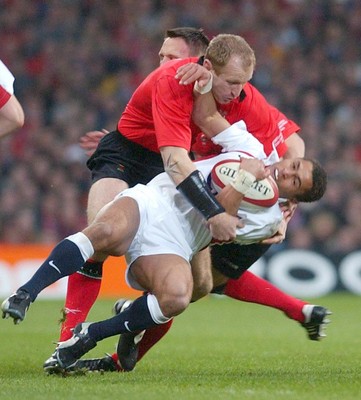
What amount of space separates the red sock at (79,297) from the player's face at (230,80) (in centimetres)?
139

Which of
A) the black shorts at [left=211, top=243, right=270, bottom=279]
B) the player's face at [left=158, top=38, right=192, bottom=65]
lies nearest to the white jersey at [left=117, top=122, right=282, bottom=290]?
the black shorts at [left=211, top=243, right=270, bottom=279]


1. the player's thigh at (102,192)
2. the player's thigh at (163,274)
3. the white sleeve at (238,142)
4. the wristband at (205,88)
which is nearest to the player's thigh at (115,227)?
the player's thigh at (163,274)

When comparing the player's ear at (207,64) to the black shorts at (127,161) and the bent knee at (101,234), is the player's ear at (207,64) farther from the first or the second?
the bent knee at (101,234)

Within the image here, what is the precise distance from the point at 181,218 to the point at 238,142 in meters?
0.57

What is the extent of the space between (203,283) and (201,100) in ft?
3.67

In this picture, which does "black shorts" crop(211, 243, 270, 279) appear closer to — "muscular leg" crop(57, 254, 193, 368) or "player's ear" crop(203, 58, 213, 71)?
"muscular leg" crop(57, 254, 193, 368)

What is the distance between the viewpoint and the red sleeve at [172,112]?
610 cm

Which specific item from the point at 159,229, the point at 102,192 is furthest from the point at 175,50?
the point at 159,229

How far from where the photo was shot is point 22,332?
927cm

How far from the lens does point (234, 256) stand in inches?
271

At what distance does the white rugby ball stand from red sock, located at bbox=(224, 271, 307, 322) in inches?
48.7

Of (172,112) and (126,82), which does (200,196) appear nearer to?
(172,112)

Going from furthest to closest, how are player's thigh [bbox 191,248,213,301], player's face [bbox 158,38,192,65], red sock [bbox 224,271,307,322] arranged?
player's face [bbox 158,38,192,65]
red sock [bbox 224,271,307,322]
player's thigh [bbox 191,248,213,301]

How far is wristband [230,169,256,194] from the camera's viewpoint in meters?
5.79
